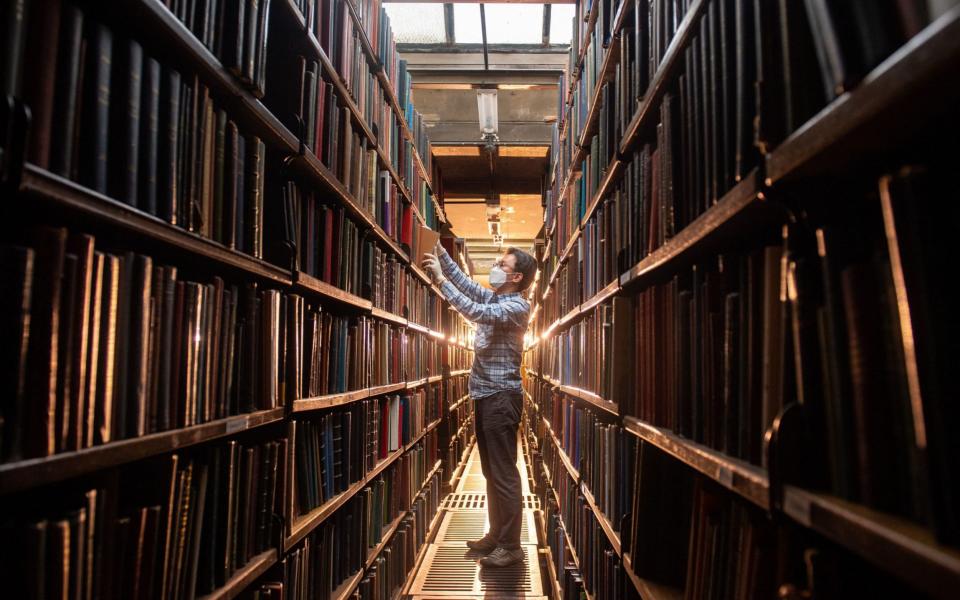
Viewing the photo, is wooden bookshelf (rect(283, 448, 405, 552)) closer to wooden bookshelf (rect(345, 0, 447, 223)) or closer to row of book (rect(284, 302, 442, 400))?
row of book (rect(284, 302, 442, 400))

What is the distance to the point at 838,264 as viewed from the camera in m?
0.60

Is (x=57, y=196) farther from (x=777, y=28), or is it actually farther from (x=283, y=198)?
(x=777, y=28)

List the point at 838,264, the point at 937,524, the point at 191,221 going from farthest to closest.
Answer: the point at 191,221, the point at 838,264, the point at 937,524

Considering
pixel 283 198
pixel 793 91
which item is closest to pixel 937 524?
pixel 793 91

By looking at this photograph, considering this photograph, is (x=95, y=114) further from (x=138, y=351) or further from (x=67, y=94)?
(x=138, y=351)

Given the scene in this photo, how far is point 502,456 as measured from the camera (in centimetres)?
315

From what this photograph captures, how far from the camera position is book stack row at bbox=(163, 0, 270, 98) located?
3.51 feet

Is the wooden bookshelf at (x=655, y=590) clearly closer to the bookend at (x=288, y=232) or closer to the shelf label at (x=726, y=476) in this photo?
the shelf label at (x=726, y=476)

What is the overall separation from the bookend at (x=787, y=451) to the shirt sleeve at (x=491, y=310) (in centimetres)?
251

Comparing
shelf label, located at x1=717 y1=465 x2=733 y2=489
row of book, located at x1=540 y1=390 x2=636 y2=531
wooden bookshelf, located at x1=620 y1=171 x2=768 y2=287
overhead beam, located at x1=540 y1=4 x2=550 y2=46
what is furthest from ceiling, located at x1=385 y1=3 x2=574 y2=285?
shelf label, located at x1=717 y1=465 x2=733 y2=489

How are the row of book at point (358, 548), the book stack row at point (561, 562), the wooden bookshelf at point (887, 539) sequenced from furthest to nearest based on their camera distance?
the book stack row at point (561, 562), the row of book at point (358, 548), the wooden bookshelf at point (887, 539)

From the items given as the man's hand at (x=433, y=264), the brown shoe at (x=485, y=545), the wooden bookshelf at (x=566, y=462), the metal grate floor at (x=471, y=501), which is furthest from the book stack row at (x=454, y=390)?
the man's hand at (x=433, y=264)

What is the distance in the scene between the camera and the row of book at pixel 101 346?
2.25 ft

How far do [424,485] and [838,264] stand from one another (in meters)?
3.65
